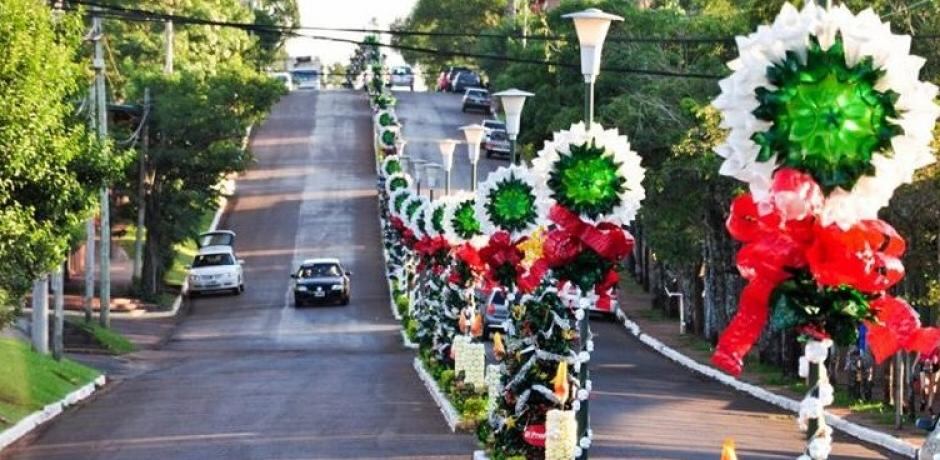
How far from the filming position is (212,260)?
61.2 metres

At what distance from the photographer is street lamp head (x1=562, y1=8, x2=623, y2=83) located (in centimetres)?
1875

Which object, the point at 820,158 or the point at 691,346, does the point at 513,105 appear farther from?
the point at 691,346

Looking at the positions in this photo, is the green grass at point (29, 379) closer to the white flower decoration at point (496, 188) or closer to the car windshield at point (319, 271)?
the white flower decoration at point (496, 188)

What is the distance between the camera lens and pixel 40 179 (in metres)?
21.2

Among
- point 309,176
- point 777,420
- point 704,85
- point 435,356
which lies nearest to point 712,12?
point 704,85

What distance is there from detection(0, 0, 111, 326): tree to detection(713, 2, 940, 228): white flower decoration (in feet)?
38.9

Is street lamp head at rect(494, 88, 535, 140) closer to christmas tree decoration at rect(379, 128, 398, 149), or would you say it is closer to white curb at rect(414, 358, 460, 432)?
white curb at rect(414, 358, 460, 432)

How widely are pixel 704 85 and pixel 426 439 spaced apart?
61.2 feet

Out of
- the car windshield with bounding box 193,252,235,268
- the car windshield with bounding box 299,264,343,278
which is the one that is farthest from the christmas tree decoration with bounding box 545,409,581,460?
the car windshield with bounding box 193,252,235,268

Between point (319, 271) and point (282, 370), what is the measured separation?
1908 cm

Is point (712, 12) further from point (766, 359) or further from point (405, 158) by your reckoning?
point (405, 158)

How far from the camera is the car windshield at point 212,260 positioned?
200 ft

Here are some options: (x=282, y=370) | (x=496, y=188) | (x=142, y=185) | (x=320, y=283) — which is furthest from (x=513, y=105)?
(x=142, y=185)

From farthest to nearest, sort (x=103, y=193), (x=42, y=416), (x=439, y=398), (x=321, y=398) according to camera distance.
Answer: (x=103, y=193), (x=321, y=398), (x=439, y=398), (x=42, y=416)
